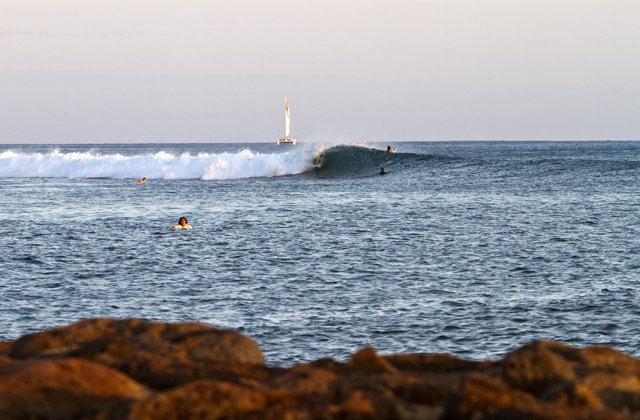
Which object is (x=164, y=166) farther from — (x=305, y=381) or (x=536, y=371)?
(x=536, y=371)

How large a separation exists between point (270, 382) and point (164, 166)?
84713mm

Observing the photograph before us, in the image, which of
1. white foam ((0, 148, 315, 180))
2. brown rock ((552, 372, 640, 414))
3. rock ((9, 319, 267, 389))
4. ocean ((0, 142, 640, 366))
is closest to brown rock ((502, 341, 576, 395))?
brown rock ((552, 372, 640, 414))

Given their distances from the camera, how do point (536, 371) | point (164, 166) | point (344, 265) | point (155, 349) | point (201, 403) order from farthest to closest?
point (164, 166) < point (344, 265) < point (155, 349) < point (536, 371) < point (201, 403)

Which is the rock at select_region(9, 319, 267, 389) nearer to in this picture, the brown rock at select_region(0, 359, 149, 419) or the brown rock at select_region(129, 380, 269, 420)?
the brown rock at select_region(0, 359, 149, 419)

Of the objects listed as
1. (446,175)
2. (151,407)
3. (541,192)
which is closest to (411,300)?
(151,407)

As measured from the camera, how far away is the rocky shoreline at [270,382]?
4715 mm

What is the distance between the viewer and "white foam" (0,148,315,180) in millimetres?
83062

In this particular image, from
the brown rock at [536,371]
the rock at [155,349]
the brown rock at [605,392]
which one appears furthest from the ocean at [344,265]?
the brown rock at [605,392]

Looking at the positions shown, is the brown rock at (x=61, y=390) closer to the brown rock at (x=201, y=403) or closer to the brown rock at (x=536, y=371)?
the brown rock at (x=201, y=403)

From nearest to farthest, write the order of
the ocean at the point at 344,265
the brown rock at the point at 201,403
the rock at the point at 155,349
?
1. the brown rock at the point at 201,403
2. the rock at the point at 155,349
3. the ocean at the point at 344,265

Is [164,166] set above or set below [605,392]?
below

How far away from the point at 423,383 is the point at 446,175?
65910 millimetres

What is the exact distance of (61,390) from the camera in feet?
16.5

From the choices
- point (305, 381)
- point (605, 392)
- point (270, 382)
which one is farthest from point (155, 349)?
point (605, 392)
